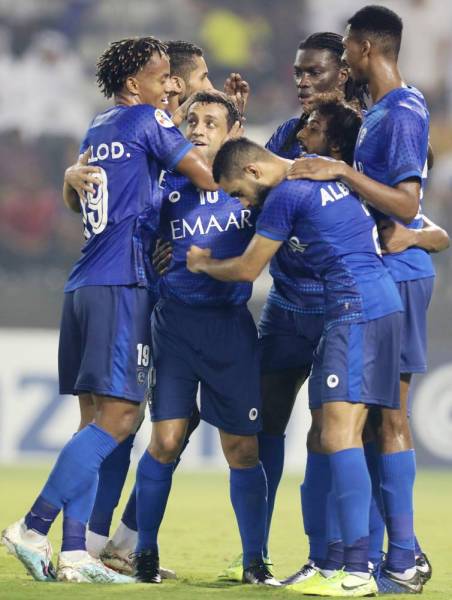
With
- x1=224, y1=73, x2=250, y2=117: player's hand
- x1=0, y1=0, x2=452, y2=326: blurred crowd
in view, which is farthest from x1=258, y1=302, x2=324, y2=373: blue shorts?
x1=0, y1=0, x2=452, y2=326: blurred crowd

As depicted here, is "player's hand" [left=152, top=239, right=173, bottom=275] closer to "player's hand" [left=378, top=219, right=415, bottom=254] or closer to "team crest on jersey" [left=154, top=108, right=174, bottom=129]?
"team crest on jersey" [left=154, top=108, right=174, bottom=129]

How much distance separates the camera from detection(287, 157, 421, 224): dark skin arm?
4891mm

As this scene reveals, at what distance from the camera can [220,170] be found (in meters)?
5.04

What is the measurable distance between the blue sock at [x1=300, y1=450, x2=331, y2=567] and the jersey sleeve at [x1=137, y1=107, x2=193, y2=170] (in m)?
1.41

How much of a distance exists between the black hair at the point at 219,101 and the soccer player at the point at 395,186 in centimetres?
61

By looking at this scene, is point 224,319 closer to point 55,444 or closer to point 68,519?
point 68,519

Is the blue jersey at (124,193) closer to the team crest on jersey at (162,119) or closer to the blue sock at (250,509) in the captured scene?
the team crest on jersey at (162,119)

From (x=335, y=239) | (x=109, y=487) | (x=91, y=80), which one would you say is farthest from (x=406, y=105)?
(x=91, y=80)

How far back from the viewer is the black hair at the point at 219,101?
5.56 m

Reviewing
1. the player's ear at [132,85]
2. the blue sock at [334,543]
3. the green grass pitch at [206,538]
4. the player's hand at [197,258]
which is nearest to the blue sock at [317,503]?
the blue sock at [334,543]

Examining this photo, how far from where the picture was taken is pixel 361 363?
15.7ft

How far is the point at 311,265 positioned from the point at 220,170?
0.54 m

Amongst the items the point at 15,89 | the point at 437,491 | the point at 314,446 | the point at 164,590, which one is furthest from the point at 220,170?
the point at 15,89

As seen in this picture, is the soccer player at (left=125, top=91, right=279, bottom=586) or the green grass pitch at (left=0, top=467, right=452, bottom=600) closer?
the green grass pitch at (left=0, top=467, right=452, bottom=600)
